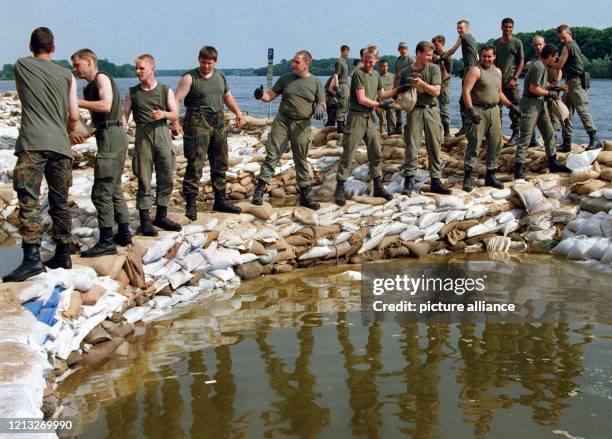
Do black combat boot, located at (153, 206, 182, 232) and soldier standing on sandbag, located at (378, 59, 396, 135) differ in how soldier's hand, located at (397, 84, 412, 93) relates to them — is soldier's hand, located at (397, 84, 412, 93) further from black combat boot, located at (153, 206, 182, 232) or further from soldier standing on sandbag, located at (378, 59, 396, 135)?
black combat boot, located at (153, 206, 182, 232)

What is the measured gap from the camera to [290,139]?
8.54 meters

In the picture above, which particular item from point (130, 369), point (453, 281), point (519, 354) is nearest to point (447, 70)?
point (453, 281)

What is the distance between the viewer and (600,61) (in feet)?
192

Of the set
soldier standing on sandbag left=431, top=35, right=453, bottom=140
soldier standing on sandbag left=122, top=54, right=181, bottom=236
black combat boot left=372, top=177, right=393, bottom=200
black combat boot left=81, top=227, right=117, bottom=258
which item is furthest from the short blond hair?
soldier standing on sandbag left=431, top=35, right=453, bottom=140

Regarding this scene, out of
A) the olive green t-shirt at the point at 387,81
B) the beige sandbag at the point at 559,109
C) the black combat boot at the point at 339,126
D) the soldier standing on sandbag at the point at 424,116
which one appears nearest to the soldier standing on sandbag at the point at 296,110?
the soldier standing on sandbag at the point at 424,116

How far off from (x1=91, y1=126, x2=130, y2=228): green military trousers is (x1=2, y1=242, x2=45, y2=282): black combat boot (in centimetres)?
97

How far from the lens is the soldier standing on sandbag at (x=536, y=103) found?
9156 mm

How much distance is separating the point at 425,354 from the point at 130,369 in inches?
86.4

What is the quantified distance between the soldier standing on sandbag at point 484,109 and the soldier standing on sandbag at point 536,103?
0.99 ft

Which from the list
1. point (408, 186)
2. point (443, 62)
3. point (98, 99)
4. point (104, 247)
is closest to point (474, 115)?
point (408, 186)

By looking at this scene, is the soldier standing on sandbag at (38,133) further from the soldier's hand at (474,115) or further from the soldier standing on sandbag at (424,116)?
the soldier's hand at (474,115)

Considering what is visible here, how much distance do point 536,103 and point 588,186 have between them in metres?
1.24

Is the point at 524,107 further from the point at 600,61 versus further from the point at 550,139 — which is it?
the point at 600,61

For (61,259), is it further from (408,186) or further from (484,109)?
(484,109)
